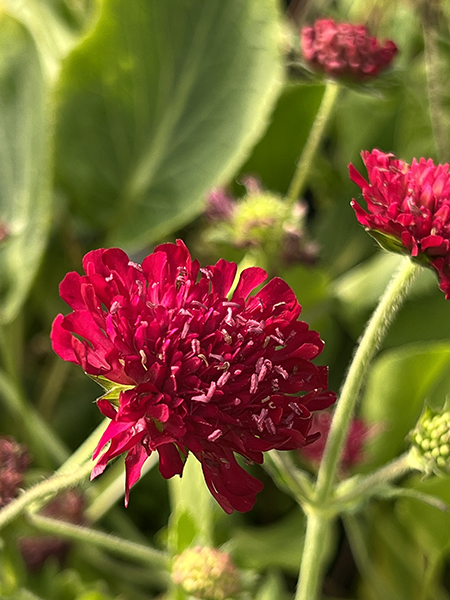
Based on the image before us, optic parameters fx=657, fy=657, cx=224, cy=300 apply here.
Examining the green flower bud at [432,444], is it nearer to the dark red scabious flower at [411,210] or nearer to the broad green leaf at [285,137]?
the dark red scabious flower at [411,210]

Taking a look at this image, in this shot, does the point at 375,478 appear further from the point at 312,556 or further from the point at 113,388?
the point at 113,388

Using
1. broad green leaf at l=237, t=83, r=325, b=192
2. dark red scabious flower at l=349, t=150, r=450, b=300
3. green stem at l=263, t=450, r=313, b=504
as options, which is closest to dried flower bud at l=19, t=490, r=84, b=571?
green stem at l=263, t=450, r=313, b=504

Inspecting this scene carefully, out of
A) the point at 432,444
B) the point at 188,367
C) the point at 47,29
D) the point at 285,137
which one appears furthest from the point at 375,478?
the point at 47,29

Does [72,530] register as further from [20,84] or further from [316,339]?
[20,84]

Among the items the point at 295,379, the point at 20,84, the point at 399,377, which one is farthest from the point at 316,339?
the point at 20,84

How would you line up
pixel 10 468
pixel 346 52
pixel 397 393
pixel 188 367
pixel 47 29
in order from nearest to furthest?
1. pixel 188 367
2. pixel 10 468
3. pixel 346 52
4. pixel 397 393
5. pixel 47 29

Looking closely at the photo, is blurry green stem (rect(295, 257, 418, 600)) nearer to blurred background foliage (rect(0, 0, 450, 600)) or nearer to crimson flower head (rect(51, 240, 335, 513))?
crimson flower head (rect(51, 240, 335, 513))

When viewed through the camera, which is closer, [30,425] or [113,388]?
[113,388]

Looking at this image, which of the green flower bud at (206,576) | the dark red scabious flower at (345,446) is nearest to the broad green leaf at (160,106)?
the dark red scabious flower at (345,446)
